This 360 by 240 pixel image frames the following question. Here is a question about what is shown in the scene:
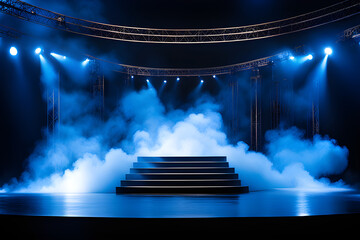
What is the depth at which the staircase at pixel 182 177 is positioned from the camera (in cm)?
800

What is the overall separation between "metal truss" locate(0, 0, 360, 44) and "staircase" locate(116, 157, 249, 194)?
505cm

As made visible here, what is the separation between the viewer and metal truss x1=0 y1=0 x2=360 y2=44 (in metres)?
10.3

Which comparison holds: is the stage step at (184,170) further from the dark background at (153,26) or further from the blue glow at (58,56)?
the blue glow at (58,56)

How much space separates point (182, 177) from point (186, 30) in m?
6.13

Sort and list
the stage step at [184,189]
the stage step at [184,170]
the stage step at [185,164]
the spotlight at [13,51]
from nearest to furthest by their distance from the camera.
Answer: the stage step at [184,189]
the stage step at [184,170]
the stage step at [185,164]
the spotlight at [13,51]

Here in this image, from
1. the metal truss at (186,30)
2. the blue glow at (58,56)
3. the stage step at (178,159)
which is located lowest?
the stage step at (178,159)

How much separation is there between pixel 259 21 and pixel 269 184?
223 inches

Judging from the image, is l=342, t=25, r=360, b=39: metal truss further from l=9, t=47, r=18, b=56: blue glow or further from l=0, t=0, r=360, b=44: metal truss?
l=9, t=47, r=18, b=56: blue glow

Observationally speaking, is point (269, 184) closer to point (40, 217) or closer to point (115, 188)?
point (115, 188)

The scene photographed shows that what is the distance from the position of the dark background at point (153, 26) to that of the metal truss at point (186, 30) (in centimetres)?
26

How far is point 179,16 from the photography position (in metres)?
12.3

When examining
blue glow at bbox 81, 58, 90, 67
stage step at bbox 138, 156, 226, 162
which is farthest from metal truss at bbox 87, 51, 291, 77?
stage step at bbox 138, 156, 226, 162

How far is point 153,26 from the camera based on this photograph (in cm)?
1320

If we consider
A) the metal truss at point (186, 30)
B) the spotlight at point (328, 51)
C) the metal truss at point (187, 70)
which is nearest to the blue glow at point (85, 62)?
the metal truss at point (187, 70)
